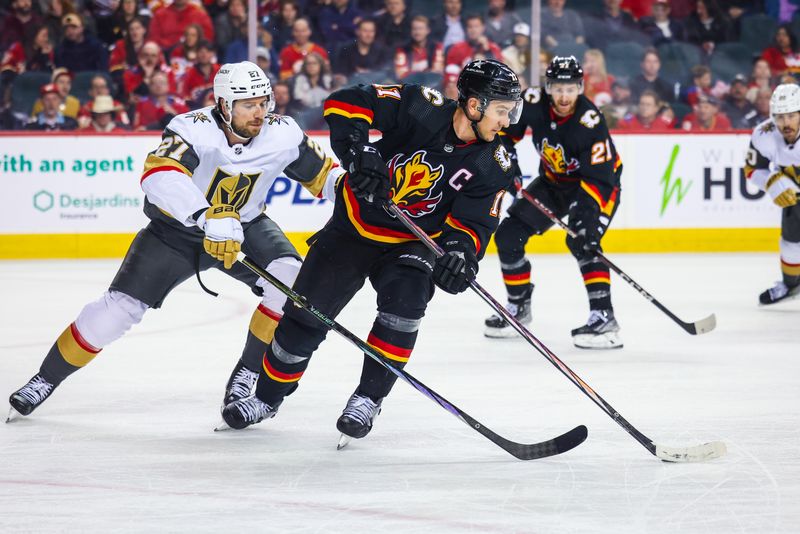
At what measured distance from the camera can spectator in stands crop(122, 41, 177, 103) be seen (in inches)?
303

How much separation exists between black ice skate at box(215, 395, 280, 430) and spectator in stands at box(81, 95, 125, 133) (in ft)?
15.1

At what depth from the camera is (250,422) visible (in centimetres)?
323

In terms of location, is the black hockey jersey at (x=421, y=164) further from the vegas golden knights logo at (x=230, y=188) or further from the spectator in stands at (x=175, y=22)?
the spectator in stands at (x=175, y=22)

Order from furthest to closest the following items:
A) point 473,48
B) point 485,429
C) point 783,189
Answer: point 473,48 → point 783,189 → point 485,429

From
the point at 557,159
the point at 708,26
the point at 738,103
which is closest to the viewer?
the point at 557,159

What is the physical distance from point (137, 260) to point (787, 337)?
300cm

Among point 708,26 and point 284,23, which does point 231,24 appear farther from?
point 708,26

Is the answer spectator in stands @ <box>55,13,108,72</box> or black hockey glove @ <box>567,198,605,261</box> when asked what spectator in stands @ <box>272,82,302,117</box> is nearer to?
spectator in stands @ <box>55,13,108,72</box>

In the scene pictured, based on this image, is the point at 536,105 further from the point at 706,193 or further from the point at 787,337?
the point at 706,193

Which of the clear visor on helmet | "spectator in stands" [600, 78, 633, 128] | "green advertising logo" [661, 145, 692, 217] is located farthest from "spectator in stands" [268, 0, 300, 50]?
the clear visor on helmet

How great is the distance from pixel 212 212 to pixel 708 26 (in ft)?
20.0

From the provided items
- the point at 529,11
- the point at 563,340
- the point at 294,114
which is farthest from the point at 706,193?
the point at 563,340

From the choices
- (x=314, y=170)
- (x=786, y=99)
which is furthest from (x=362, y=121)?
(x=786, y=99)

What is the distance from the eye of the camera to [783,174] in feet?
18.9
